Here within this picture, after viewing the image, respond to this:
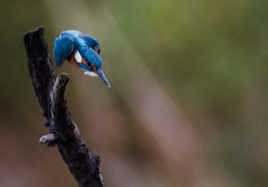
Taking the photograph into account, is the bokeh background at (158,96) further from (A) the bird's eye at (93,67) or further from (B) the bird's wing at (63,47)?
(A) the bird's eye at (93,67)

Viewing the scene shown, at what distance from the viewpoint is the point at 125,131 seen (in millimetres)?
3943

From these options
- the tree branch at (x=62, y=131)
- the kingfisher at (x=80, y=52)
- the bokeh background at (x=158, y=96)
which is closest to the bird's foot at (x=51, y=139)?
the tree branch at (x=62, y=131)

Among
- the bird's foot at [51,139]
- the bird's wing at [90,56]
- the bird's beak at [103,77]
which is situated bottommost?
the bird's foot at [51,139]

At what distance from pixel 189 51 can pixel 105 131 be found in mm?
1310

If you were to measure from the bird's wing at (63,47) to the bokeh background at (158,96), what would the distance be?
7.39 feet

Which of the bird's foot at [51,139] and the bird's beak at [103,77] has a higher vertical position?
the bird's beak at [103,77]

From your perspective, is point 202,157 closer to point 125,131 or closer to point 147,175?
point 147,175

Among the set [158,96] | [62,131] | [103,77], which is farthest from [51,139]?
[158,96]

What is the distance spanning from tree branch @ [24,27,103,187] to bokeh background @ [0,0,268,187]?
7.02ft

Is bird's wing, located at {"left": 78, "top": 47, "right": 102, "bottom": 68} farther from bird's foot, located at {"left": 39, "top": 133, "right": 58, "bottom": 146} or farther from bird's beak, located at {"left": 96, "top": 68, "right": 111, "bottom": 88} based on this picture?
bird's foot, located at {"left": 39, "top": 133, "right": 58, "bottom": 146}

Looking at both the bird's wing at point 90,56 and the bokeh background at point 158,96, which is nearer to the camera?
the bird's wing at point 90,56

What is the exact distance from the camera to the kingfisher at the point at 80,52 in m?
1.14

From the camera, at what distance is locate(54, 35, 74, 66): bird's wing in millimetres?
1209

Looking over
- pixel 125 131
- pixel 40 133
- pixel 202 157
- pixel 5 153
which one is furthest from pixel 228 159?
pixel 5 153
